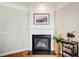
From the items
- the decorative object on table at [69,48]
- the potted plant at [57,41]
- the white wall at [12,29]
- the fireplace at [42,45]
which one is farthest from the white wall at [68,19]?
the white wall at [12,29]

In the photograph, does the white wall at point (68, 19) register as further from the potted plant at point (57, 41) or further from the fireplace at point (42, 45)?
the fireplace at point (42, 45)

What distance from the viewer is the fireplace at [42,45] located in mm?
5246

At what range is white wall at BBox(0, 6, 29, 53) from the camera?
17.0 feet

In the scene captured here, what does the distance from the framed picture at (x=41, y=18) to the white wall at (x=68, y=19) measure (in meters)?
0.38

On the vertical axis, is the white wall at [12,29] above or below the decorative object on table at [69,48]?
above

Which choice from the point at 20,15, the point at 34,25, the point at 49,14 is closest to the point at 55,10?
the point at 49,14

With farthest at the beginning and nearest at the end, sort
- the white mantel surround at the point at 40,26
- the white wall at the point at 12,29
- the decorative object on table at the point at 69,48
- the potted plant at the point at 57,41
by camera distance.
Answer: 1. the white wall at the point at 12,29
2. the white mantel surround at the point at 40,26
3. the decorative object on table at the point at 69,48
4. the potted plant at the point at 57,41

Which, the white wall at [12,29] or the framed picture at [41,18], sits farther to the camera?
the white wall at [12,29]

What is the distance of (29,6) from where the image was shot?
491cm

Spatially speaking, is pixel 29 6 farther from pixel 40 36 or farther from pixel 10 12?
pixel 40 36

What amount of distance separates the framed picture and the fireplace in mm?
642

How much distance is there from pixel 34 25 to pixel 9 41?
108cm

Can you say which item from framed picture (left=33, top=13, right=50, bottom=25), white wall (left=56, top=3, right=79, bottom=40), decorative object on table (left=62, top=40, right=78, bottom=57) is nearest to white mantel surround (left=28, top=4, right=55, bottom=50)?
Answer: framed picture (left=33, top=13, right=50, bottom=25)

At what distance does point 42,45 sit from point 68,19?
4.42 ft
